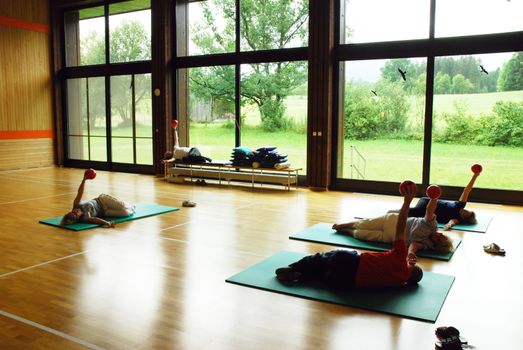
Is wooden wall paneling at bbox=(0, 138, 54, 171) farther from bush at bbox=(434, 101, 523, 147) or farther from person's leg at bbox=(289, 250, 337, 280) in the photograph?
person's leg at bbox=(289, 250, 337, 280)

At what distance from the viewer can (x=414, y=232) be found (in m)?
4.17

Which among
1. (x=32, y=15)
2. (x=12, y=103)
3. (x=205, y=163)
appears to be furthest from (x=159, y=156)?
(x=32, y=15)

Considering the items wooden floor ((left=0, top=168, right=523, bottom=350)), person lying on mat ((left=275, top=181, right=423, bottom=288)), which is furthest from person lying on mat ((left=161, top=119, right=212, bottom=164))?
person lying on mat ((left=275, top=181, right=423, bottom=288))

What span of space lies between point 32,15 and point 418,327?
1077 centimetres

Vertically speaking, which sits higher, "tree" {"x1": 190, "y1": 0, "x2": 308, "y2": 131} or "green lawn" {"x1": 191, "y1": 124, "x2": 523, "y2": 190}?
"tree" {"x1": 190, "y1": 0, "x2": 308, "y2": 131}

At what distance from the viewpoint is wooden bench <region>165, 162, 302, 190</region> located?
784 cm

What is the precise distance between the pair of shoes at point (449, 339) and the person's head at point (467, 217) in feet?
10.0

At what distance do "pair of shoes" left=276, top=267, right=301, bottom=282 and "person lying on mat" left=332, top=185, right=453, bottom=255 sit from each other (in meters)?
1.18

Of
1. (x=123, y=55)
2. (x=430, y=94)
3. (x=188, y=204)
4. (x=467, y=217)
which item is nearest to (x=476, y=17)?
→ (x=430, y=94)

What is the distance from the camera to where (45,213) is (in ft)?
19.2

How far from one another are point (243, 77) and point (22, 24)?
5.35m

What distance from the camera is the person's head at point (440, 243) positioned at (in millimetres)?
4133

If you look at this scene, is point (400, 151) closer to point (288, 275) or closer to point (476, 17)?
point (476, 17)

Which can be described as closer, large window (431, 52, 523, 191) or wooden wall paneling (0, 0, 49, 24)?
large window (431, 52, 523, 191)
